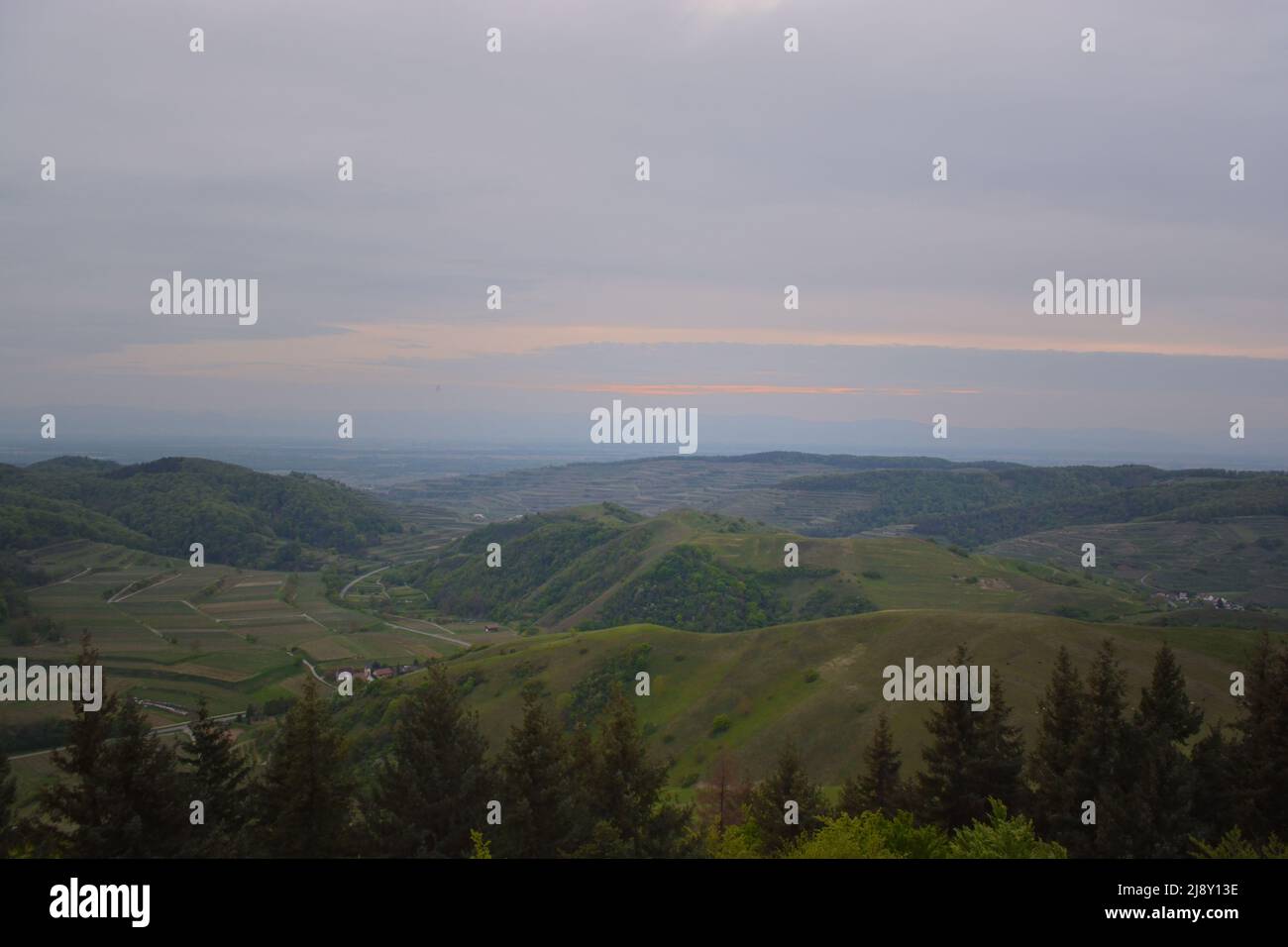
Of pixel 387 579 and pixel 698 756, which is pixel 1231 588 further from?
pixel 387 579

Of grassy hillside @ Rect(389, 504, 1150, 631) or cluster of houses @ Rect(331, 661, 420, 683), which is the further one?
grassy hillside @ Rect(389, 504, 1150, 631)

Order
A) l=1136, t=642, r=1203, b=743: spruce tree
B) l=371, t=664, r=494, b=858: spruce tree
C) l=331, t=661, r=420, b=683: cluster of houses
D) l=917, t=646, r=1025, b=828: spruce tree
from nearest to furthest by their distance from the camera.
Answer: l=371, t=664, r=494, b=858: spruce tree, l=917, t=646, r=1025, b=828: spruce tree, l=1136, t=642, r=1203, b=743: spruce tree, l=331, t=661, r=420, b=683: cluster of houses

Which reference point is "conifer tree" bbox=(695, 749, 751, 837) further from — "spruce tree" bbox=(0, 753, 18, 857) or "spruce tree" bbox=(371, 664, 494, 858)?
"spruce tree" bbox=(0, 753, 18, 857)

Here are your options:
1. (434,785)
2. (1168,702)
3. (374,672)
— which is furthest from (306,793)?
(374,672)

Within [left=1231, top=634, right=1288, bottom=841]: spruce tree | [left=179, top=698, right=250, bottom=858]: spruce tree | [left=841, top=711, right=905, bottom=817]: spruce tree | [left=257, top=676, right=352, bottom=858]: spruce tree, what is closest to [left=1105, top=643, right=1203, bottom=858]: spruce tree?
[left=1231, top=634, right=1288, bottom=841]: spruce tree

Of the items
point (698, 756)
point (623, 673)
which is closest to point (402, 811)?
point (698, 756)

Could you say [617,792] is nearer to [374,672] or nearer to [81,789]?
[81,789]
